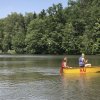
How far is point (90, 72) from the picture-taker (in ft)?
147

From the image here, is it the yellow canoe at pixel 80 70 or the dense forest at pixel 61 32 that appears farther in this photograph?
the dense forest at pixel 61 32

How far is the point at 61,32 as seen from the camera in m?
145

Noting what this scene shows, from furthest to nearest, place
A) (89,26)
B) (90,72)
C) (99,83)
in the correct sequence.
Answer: (89,26), (90,72), (99,83)

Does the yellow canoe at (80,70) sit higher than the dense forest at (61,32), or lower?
lower

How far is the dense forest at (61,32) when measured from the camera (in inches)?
5177

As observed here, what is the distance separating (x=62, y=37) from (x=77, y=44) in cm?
960

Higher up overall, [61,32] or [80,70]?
[61,32]

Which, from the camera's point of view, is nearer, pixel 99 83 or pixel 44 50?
pixel 99 83

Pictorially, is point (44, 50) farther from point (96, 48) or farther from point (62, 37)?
point (96, 48)

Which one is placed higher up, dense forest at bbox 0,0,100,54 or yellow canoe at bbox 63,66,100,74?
dense forest at bbox 0,0,100,54

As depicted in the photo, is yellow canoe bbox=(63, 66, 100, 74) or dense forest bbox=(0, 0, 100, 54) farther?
dense forest bbox=(0, 0, 100, 54)

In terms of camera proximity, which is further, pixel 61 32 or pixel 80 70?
pixel 61 32

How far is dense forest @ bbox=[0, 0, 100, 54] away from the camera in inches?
5177

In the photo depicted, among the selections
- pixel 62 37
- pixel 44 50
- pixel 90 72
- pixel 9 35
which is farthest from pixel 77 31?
pixel 90 72
